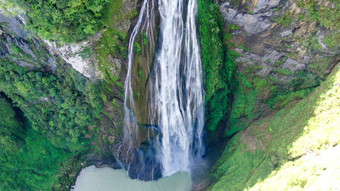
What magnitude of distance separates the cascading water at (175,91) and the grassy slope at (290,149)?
2.19 meters

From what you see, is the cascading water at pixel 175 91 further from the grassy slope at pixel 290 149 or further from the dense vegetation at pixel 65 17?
the grassy slope at pixel 290 149

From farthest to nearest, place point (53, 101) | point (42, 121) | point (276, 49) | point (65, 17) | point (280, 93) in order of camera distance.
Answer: point (42, 121) → point (53, 101) → point (280, 93) → point (276, 49) → point (65, 17)

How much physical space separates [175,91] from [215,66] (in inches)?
89.9

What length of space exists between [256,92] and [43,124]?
41.8 feet

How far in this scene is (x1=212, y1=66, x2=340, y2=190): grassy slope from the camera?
6789mm

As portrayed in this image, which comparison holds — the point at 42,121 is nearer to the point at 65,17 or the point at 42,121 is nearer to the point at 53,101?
the point at 53,101

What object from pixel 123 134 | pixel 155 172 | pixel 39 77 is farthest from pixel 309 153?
pixel 39 77

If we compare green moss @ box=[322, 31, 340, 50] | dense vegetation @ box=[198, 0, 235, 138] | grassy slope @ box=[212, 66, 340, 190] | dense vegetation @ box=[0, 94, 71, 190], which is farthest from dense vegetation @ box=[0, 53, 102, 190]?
green moss @ box=[322, 31, 340, 50]

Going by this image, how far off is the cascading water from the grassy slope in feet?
7.20

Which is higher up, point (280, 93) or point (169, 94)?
point (169, 94)

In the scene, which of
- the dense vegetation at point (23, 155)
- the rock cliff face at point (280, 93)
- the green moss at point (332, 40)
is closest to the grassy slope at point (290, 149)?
the rock cliff face at point (280, 93)

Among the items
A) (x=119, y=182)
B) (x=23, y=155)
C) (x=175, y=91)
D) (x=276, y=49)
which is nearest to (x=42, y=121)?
(x=23, y=155)

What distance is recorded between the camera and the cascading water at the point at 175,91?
8.82 m

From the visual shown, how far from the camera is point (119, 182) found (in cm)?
1241
